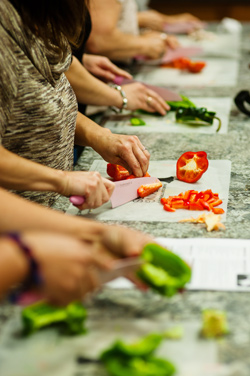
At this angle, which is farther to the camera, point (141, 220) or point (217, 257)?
point (141, 220)

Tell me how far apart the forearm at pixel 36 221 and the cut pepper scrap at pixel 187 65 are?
1.83 metres

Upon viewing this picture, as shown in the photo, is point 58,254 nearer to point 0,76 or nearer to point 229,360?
point 229,360

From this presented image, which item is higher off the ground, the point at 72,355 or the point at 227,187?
the point at 72,355

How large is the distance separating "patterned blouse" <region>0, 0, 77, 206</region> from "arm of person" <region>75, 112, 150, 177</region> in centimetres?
9

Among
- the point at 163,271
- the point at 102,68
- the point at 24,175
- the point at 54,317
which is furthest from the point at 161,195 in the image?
the point at 102,68

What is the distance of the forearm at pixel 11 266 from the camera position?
0.84 metres

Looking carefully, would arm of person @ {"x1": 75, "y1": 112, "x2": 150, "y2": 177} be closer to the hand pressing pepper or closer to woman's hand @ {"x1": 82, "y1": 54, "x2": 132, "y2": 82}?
the hand pressing pepper

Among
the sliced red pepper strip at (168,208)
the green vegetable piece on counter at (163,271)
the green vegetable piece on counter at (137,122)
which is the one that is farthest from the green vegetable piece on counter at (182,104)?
the green vegetable piece on counter at (163,271)

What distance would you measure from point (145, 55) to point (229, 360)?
219 centimetres

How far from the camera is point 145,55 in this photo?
9.39ft

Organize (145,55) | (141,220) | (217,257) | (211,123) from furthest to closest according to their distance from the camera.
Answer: (145,55) → (211,123) → (141,220) → (217,257)

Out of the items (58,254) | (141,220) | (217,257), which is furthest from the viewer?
(141,220)

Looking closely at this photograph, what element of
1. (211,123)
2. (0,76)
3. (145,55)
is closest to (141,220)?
(0,76)

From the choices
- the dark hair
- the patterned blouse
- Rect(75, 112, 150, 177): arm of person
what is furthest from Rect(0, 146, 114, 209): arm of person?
the dark hair
